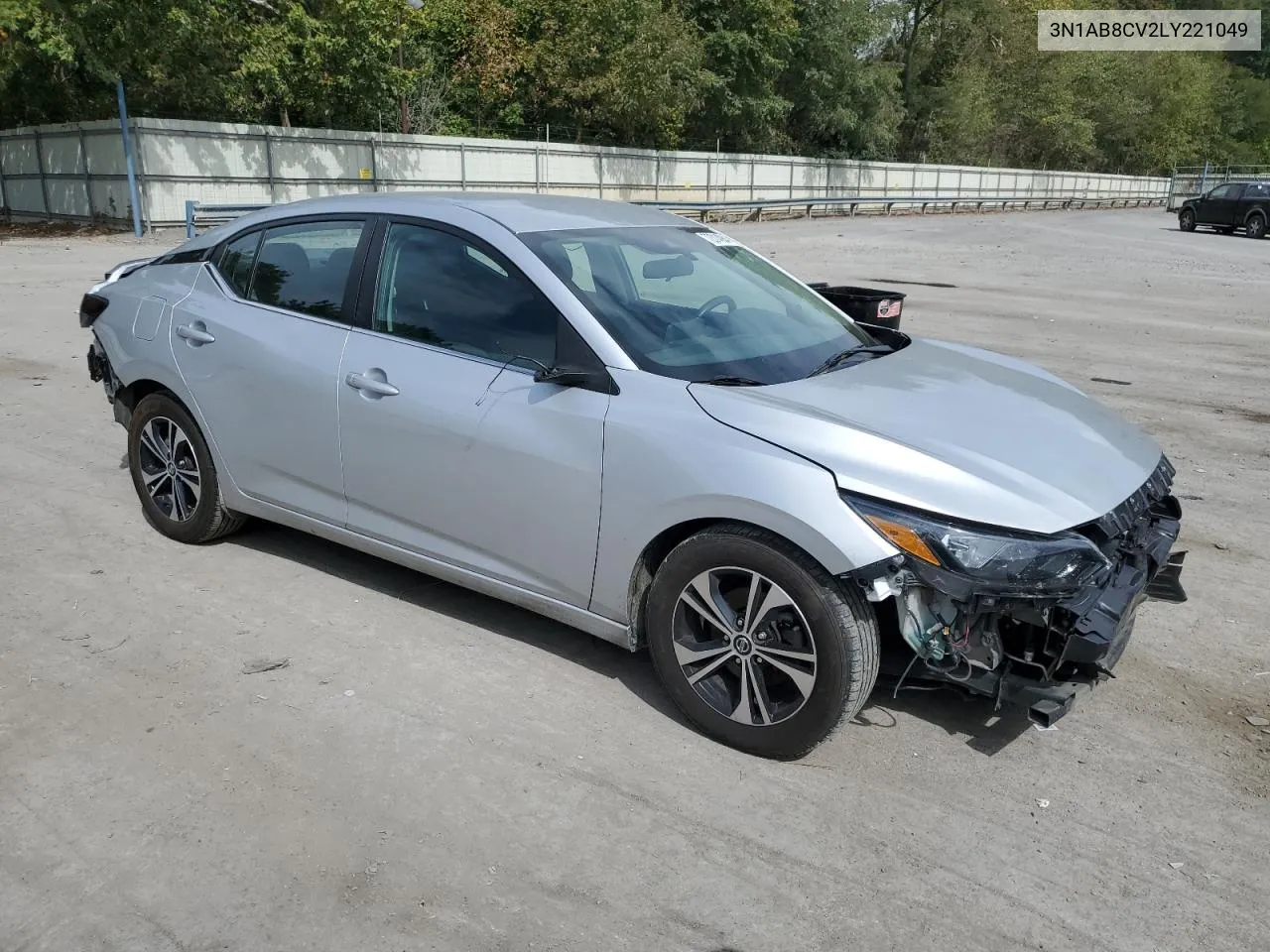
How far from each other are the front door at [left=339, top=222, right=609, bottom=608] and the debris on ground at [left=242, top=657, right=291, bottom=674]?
621mm

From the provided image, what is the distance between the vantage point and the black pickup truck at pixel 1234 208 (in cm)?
3178

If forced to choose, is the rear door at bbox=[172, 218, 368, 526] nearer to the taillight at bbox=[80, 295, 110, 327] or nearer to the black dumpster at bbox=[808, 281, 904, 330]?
the taillight at bbox=[80, 295, 110, 327]

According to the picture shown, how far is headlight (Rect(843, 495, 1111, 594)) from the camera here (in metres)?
3.05

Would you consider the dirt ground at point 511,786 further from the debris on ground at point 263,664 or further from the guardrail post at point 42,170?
the guardrail post at point 42,170

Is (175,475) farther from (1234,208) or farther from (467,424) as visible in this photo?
(1234,208)

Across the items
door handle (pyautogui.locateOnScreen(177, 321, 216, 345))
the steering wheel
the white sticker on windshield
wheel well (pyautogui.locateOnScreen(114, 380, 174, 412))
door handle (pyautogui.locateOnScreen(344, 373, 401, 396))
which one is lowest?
wheel well (pyautogui.locateOnScreen(114, 380, 174, 412))

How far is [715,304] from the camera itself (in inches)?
168

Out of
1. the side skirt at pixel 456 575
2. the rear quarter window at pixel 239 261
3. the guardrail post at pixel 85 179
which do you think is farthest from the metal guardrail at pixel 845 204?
the side skirt at pixel 456 575

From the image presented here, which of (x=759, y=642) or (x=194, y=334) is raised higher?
(x=194, y=334)

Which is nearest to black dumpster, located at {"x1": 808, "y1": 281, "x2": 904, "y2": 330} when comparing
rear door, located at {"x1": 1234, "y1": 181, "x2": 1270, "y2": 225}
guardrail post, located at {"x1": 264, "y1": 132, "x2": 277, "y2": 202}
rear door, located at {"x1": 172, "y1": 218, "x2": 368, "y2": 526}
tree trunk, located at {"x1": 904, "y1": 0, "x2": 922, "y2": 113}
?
rear door, located at {"x1": 172, "y1": 218, "x2": 368, "y2": 526}

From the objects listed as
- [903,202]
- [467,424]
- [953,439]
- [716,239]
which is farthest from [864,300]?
[903,202]

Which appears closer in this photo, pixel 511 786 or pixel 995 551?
pixel 995 551

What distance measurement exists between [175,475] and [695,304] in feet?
8.77

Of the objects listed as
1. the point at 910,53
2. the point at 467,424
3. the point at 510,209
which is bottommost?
the point at 467,424
